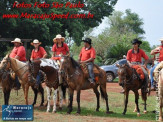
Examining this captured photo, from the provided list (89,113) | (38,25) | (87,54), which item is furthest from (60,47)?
(38,25)

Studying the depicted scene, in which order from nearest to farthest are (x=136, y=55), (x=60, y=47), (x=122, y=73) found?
(x=122, y=73)
(x=136, y=55)
(x=60, y=47)

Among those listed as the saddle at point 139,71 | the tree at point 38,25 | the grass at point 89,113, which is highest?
the tree at point 38,25

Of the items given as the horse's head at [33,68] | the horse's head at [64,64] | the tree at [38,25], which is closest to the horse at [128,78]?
the horse's head at [64,64]

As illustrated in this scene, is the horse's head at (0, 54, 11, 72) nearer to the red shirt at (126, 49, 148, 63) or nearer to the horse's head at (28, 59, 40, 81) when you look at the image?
the horse's head at (28, 59, 40, 81)

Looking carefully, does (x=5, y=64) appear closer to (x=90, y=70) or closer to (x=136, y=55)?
(x=90, y=70)

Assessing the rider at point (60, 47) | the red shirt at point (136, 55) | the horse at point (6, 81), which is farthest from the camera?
the rider at point (60, 47)

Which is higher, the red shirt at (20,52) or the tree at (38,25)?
the tree at (38,25)

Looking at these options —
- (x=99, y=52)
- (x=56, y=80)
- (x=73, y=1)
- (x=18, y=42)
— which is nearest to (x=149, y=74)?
(x=56, y=80)

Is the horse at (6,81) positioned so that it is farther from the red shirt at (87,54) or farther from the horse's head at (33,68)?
the red shirt at (87,54)

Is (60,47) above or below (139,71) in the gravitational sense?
above

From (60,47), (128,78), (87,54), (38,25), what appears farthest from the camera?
(38,25)

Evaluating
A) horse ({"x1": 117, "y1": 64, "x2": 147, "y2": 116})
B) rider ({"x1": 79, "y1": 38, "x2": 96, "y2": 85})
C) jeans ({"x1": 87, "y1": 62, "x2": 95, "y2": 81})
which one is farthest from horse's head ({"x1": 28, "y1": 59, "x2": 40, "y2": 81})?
horse ({"x1": 117, "y1": 64, "x2": 147, "y2": 116})

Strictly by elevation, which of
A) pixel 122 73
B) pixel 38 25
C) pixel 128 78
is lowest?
pixel 128 78

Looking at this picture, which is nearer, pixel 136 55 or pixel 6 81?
pixel 6 81
